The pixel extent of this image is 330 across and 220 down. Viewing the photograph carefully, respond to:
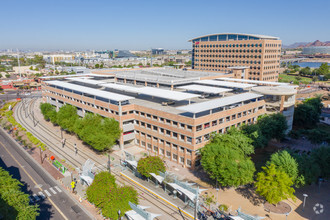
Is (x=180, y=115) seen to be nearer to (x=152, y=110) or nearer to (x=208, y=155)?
(x=152, y=110)

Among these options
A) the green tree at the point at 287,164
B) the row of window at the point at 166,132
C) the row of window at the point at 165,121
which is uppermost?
the row of window at the point at 165,121

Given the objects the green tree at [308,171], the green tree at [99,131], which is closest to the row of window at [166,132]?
the green tree at [99,131]

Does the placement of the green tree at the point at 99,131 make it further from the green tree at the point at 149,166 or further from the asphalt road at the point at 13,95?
the asphalt road at the point at 13,95

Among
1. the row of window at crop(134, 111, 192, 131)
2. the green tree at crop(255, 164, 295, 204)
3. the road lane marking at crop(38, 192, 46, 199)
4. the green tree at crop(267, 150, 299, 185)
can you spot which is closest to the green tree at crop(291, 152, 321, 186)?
the green tree at crop(267, 150, 299, 185)

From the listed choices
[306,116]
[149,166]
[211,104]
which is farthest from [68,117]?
[306,116]

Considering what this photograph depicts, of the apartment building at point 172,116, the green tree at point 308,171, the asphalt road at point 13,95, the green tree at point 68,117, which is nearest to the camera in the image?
the green tree at point 308,171

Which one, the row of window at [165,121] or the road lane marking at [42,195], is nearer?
the road lane marking at [42,195]

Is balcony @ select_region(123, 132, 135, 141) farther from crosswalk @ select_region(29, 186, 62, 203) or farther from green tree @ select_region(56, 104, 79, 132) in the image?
crosswalk @ select_region(29, 186, 62, 203)
